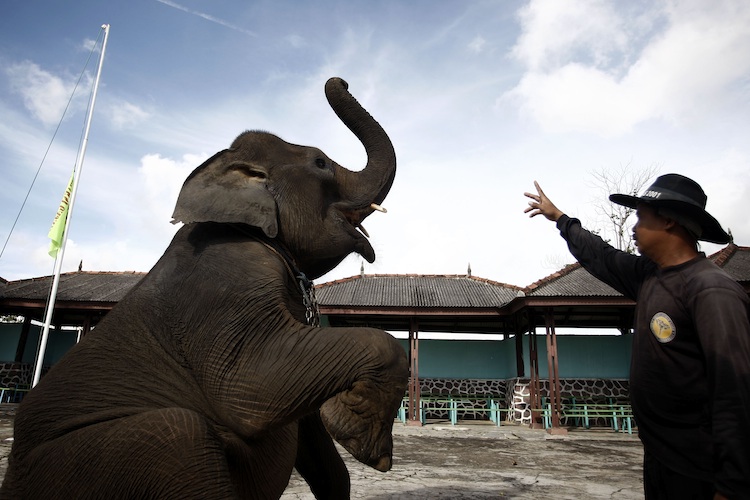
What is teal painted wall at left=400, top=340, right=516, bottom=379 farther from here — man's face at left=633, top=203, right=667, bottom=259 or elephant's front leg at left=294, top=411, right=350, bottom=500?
man's face at left=633, top=203, right=667, bottom=259

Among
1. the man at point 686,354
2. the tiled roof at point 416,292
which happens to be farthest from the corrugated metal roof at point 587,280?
the man at point 686,354

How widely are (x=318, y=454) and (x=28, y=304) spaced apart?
1721 centimetres

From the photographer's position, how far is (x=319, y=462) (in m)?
2.45

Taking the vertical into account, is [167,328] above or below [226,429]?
above

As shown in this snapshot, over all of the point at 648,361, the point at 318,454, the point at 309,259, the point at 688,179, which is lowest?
the point at 318,454

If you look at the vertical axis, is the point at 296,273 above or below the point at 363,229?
below

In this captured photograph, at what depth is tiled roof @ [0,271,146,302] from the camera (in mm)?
16391

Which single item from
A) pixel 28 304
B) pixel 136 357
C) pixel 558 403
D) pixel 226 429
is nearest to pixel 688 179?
pixel 226 429

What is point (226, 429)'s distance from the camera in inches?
66.4

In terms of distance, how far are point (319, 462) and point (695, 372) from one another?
1647 mm

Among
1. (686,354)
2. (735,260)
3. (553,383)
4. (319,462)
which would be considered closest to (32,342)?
(553,383)

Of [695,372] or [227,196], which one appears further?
[227,196]

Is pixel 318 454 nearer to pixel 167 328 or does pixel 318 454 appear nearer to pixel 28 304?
pixel 167 328

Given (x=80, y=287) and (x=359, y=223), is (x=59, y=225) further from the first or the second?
(x=359, y=223)
